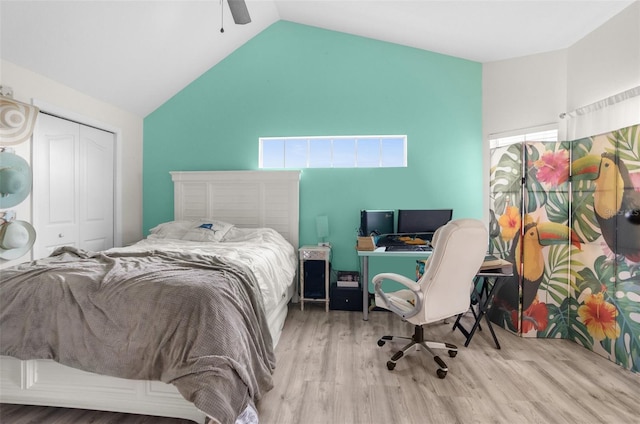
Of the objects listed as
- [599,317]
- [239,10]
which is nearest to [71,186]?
[239,10]

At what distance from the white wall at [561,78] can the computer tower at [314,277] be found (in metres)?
2.16

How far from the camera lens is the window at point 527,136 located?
3330mm

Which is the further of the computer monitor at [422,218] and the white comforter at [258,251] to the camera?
the computer monitor at [422,218]

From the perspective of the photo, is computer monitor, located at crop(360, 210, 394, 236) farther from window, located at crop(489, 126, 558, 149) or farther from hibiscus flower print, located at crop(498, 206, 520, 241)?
window, located at crop(489, 126, 558, 149)

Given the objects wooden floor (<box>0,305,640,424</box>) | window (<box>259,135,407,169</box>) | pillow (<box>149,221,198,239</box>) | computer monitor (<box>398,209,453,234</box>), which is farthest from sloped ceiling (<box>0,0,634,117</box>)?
wooden floor (<box>0,305,640,424</box>)

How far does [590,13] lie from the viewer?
8.81 ft

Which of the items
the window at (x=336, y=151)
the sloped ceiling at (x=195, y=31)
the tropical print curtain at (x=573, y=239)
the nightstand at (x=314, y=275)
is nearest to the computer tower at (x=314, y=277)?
the nightstand at (x=314, y=275)

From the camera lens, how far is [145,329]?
166cm

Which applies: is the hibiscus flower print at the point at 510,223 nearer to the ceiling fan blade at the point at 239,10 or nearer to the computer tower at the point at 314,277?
the computer tower at the point at 314,277

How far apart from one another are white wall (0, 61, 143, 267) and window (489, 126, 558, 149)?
15.0 ft

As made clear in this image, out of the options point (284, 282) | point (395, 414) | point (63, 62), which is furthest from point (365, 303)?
point (63, 62)

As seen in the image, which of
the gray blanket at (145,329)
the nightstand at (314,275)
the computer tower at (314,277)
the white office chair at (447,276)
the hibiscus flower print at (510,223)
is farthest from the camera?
the computer tower at (314,277)

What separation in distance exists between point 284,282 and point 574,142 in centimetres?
294

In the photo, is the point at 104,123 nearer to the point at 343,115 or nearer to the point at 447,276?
the point at 343,115
